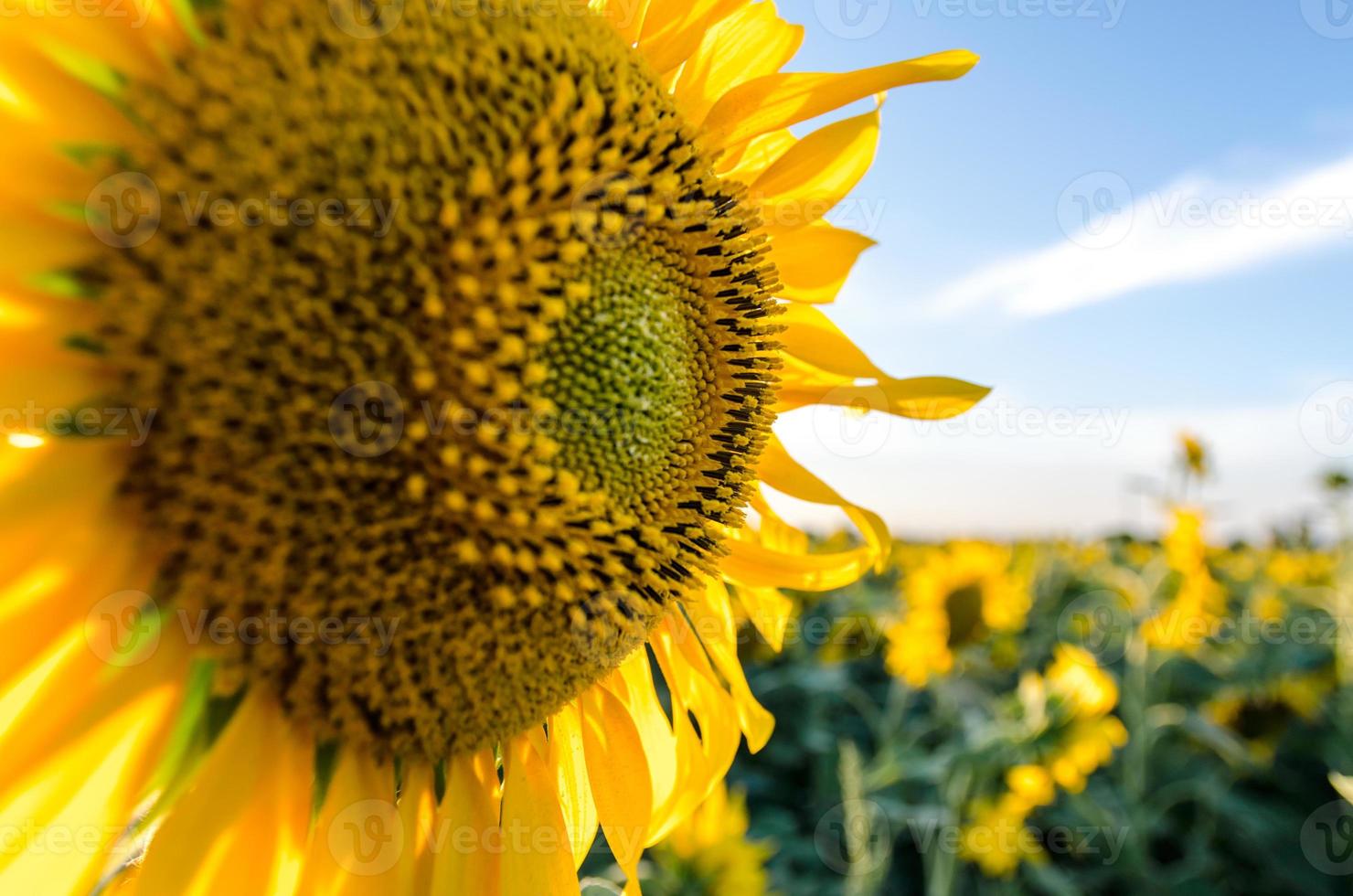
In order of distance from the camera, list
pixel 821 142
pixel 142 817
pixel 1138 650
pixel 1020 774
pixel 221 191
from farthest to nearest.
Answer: pixel 1138 650 → pixel 1020 774 → pixel 821 142 → pixel 142 817 → pixel 221 191

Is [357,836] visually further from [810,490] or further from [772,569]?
[810,490]

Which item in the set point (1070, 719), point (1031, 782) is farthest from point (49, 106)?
point (1031, 782)

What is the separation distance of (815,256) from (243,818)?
1046 millimetres

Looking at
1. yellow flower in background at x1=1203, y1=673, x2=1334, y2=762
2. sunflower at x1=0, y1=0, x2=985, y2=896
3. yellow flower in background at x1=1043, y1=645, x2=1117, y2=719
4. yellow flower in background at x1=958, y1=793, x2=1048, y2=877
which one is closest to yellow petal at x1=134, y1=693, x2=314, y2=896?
sunflower at x1=0, y1=0, x2=985, y2=896

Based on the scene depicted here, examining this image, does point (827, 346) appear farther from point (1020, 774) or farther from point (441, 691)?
point (1020, 774)

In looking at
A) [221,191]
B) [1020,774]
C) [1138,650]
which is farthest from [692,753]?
[1138,650]

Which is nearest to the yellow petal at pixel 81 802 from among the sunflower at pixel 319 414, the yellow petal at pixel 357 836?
the sunflower at pixel 319 414

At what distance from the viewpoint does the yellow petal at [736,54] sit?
1257mm

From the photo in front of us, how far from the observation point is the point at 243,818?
90 centimetres

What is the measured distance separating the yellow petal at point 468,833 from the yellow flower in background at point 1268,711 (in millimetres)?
5782

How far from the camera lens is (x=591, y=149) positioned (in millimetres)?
928

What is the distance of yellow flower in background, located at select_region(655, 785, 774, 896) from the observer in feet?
9.16

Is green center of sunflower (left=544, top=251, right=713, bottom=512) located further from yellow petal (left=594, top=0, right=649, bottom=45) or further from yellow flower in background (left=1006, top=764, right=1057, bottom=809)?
yellow flower in background (left=1006, top=764, right=1057, bottom=809)

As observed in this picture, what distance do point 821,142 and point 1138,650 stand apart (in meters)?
4.96
